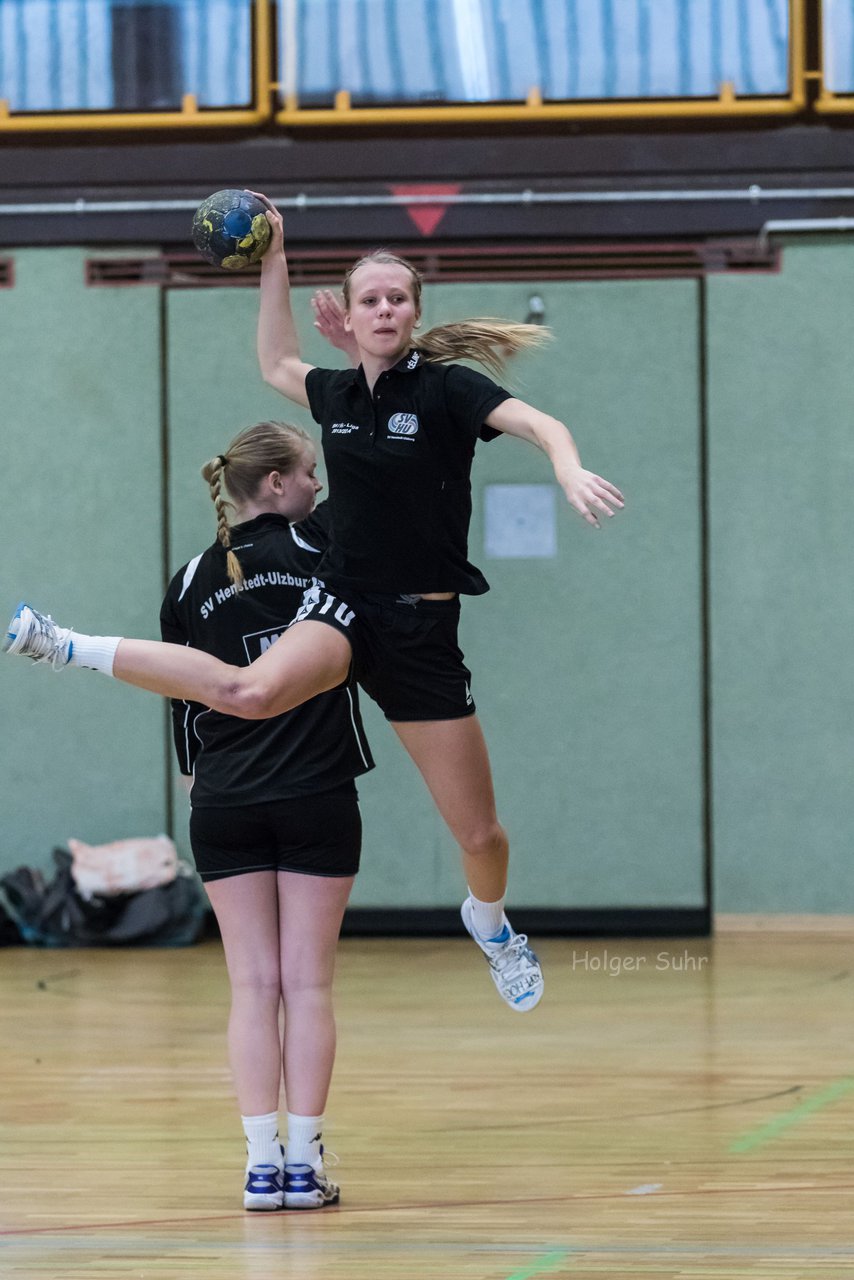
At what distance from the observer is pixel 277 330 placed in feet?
14.5

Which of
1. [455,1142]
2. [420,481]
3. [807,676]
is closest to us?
[420,481]

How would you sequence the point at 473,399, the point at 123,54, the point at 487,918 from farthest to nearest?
the point at 123,54 → the point at 487,918 → the point at 473,399

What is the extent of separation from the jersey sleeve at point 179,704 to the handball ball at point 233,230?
2.67 ft

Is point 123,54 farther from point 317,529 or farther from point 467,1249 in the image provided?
point 467,1249

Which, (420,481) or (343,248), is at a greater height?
(343,248)

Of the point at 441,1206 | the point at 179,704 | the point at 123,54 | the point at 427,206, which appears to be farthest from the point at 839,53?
the point at 441,1206

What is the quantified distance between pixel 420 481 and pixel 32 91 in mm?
5352

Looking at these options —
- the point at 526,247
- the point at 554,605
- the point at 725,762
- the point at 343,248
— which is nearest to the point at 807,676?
the point at 725,762

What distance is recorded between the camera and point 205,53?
849cm

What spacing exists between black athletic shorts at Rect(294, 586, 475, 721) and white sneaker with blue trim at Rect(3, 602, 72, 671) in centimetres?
57

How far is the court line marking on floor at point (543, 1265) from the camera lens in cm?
356

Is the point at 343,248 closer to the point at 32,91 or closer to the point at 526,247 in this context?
the point at 526,247

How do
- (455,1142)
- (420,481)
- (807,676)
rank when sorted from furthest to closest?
(807,676) → (455,1142) → (420,481)

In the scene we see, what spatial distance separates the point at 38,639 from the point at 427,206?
5.01 meters
